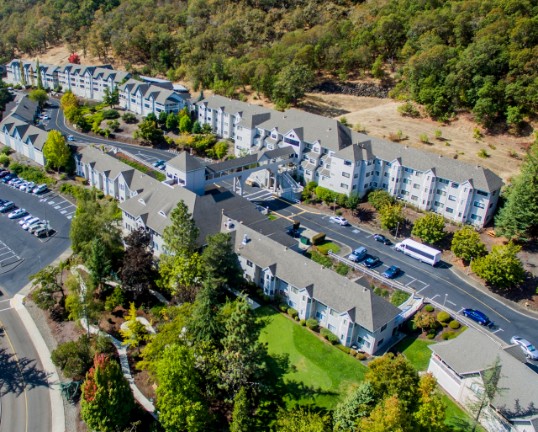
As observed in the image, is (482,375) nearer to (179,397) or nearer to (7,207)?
(179,397)

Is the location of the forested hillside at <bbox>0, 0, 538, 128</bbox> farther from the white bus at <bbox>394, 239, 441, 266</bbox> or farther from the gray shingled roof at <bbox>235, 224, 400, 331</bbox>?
the gray shingled roof at <bbox>235, 224, 400, 331</bbox>

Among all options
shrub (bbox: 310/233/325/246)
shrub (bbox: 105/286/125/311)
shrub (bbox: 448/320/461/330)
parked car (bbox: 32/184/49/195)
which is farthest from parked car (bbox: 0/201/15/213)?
shrub (bbox: 448/320/461/330)

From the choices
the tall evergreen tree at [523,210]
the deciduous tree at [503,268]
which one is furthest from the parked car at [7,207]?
the tall evergreen tree at [523,210]

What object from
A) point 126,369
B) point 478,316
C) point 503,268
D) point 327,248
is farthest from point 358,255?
point 126,369

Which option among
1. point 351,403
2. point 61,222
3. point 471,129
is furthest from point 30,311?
point 471,129

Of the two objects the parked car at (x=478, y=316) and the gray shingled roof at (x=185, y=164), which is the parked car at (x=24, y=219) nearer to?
the gray shingled roof at (x=185, y=164)

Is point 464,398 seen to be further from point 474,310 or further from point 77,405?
point 77,405
